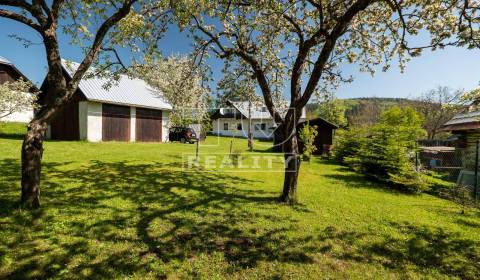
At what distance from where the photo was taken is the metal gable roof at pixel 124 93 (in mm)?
19844

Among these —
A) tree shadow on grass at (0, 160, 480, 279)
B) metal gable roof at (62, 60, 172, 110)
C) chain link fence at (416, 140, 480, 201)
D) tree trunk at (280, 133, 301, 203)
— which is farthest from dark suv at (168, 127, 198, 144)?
tree trunk at (280, 133, 301, 203)

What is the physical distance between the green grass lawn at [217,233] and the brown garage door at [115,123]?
1299 cm

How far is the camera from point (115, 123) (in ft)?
72.4

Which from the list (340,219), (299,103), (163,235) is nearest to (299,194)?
(340,219)

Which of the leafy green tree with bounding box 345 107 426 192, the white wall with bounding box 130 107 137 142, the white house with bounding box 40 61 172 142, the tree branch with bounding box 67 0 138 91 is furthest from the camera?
the white wall with bounding box 130 107 137 142

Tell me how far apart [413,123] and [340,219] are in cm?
843

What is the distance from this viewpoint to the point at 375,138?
41.7 ft

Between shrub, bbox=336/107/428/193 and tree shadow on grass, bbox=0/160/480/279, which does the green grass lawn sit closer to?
tree shadow on grass, bbox=0/160/480/279

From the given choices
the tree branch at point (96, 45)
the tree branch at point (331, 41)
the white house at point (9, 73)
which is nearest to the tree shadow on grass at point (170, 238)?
the tree branch at point (96, 45)

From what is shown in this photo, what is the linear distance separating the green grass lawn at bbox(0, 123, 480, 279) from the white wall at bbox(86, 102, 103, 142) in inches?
463

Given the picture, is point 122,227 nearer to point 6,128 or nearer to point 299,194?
point 299,194

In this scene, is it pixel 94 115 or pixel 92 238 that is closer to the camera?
pixel 92 238

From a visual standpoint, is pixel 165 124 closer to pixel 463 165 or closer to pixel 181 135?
pixel 181 135

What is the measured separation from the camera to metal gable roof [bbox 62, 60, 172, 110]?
19.8 m
